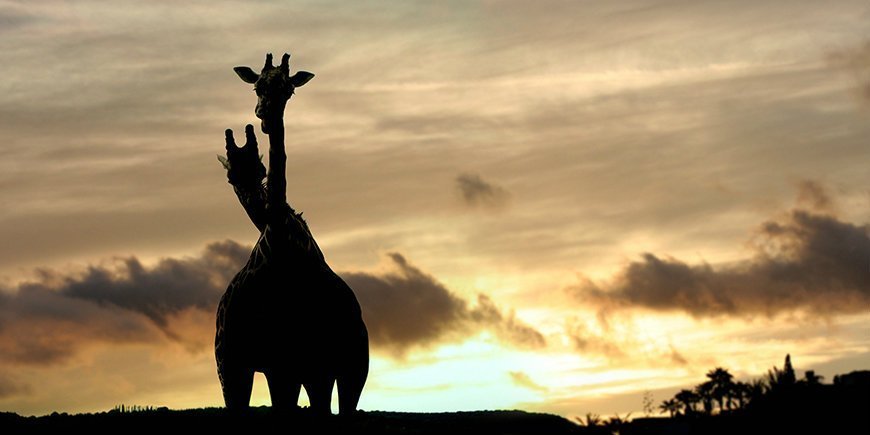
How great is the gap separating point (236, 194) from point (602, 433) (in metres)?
9.88

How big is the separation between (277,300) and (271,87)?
14.8 feet

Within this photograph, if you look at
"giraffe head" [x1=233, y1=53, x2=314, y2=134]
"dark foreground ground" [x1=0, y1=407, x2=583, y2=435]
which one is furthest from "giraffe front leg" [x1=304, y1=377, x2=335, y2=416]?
"giraffe head" [x1=233, y1=53, x2=314, y2=134]

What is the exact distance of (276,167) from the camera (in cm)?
3588

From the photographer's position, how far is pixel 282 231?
36.2 meters

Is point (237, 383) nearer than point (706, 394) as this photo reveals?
No

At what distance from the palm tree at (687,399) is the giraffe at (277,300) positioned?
7.68 m

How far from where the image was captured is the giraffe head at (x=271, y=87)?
118 feet

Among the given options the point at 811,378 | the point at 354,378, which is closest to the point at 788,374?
the point at 811,378

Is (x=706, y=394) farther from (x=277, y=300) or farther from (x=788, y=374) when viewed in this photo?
(x=277, y=300)

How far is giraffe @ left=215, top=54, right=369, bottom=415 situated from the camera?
3562cm

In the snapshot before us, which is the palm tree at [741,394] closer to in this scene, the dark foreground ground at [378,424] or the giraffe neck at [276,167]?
the dark foreground ground at [378,424]

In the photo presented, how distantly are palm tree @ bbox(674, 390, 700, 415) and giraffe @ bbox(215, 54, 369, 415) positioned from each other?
768 centimetres

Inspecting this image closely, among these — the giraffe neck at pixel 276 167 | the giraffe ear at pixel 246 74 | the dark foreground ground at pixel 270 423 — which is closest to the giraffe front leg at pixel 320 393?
the dark foreground ground at pixel 270 423

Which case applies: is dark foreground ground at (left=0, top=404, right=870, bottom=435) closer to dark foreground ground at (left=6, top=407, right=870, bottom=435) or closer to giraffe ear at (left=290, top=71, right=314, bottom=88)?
dark foreground ground at (left=6, top=407, right=870, bottom=435)
